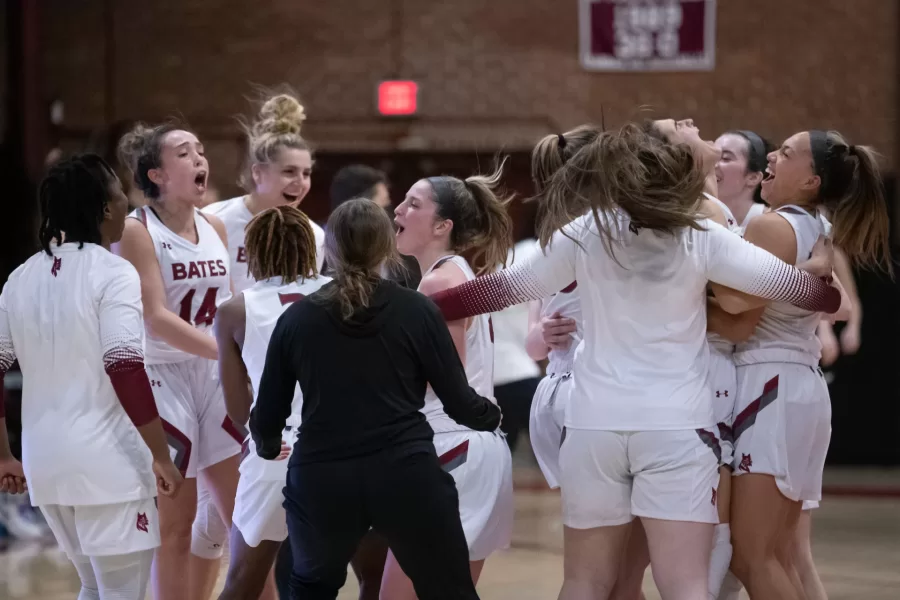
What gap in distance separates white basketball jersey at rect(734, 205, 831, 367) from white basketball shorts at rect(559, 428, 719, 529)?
490 mm

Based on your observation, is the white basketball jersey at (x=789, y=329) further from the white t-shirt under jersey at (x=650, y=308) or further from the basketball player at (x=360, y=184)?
the basketball player at (x=360, y=184)

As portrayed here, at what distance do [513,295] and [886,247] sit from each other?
3.44ft

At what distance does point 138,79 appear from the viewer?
9.92 metres

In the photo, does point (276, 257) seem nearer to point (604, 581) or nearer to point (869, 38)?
point (604, 581)

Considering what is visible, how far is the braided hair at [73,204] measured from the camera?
332 cm

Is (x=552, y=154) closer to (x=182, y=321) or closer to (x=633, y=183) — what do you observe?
(x=633, y=183)

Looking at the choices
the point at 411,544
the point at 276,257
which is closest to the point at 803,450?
the point at 411,544

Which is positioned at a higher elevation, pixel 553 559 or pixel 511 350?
pixel 511 350

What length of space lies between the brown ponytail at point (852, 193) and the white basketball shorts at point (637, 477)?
0.78 m

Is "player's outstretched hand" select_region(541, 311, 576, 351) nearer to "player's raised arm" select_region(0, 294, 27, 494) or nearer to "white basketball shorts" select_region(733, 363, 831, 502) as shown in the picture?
"white basketball shorts" select_region(733, 363, 831, 502)

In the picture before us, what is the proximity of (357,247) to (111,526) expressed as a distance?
3.18 ft

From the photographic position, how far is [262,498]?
3.41 meters

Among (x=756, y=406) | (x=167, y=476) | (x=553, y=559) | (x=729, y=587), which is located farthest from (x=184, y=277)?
(x=553, y=559)

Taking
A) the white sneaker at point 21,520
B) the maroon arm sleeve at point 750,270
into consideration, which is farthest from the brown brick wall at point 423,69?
the maroon arm sleeve at point 750,270
